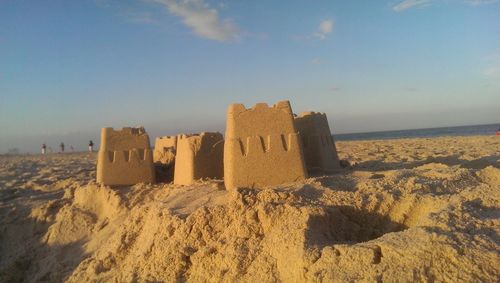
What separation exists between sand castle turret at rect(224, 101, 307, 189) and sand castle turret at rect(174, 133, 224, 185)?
3.27 ft

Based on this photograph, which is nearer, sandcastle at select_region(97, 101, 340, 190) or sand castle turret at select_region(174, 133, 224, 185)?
sandcastle at select_region(97, 101, 340, 190)

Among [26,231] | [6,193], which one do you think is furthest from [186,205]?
[6,193]

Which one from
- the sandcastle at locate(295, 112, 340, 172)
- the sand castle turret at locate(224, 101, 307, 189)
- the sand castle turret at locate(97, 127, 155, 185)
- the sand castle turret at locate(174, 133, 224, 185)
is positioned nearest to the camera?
the sand castle turret at locate(224, 101, 307, 189)

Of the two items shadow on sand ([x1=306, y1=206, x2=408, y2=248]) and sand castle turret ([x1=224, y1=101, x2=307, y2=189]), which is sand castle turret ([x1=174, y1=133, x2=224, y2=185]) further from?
shadow on sand ([x1=306, y1=206, x2=408, y2=248])

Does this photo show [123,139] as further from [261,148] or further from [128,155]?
[261,148]

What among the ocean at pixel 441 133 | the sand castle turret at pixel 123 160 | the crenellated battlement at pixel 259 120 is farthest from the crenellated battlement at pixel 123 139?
the ocean at pixel 441 133

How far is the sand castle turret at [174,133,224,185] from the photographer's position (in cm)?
666

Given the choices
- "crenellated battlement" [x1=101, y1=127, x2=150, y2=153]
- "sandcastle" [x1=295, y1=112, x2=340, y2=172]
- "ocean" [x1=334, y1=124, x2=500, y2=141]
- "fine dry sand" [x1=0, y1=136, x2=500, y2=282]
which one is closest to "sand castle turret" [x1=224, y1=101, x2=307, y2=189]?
"fine dry sand" [x1=0, y1=136, x2=500, y2=282]

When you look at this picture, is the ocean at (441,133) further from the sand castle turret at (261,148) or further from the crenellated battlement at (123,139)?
the sand castle turret at (261,148)

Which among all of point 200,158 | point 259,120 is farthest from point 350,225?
point 200,158

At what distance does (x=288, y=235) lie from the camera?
3.90m

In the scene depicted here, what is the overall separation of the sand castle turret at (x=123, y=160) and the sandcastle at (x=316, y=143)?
2.72 meters

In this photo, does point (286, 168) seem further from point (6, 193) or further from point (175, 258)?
point (6, 193)

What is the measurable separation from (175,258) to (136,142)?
12.7ft
